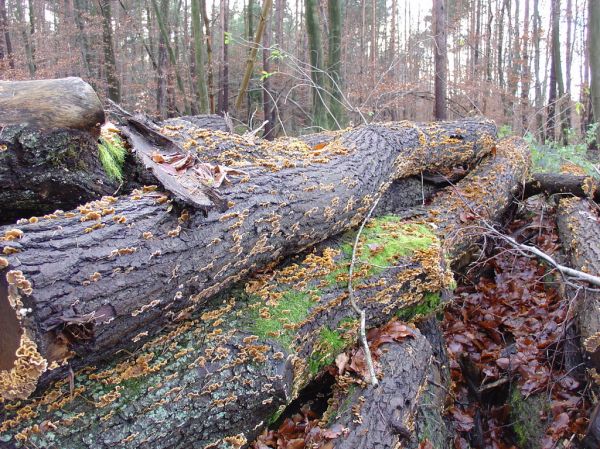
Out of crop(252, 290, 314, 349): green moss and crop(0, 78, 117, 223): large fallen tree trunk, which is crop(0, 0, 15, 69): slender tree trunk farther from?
crop(252, 290, 314, 349): green moss

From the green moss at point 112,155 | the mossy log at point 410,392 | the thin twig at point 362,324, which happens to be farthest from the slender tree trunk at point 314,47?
the green moss at point 112,155

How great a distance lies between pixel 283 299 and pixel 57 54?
19.1 meters

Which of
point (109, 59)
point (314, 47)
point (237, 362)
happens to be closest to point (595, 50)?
point (314, 47)

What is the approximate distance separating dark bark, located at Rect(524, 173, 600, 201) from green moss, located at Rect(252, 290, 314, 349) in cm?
438

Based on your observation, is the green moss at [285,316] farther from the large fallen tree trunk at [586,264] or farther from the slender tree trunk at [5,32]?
the slender tree trunk at [5,32]

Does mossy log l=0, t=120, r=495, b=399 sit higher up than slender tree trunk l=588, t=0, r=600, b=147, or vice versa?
slender tree trunk l=588, t=0, r=600, b=147

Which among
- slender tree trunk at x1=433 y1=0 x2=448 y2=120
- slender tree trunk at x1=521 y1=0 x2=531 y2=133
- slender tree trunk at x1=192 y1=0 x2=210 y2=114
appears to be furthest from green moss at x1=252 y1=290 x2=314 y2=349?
slender tree trunk at x1=521 y1=0 x2=531 y2=133

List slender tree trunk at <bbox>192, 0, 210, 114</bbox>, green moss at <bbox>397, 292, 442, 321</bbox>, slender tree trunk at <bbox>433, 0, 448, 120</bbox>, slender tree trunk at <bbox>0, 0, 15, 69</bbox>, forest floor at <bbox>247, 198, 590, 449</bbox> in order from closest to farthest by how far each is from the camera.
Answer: forest floor at <bbox>247, 198, 590, 449</bbox> → green moss at <bbox>397, 292, 442, 321</bbox> → slender tree trunk at <bbox>433, 0, 448, 120</bbox> → slender tree trunk at <bbox>192, 0, 210, 114</bbox> → slender tree trunk at <bbox>0, 0, 15, 69</bbox>

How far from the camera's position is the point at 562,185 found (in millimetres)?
5730

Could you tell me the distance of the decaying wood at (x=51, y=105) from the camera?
2.53 meters

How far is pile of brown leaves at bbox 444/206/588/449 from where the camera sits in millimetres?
3549

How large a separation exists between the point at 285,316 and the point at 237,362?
1.58ft

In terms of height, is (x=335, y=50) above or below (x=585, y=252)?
above

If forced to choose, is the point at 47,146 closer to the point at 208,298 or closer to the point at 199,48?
the point at 208,298
